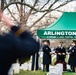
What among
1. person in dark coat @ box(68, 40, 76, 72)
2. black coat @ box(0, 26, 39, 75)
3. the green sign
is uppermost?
the green sign

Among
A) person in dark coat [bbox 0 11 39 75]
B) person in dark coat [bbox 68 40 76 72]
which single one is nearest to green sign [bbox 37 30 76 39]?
person in dark coat [bbox 68 40 76 72]

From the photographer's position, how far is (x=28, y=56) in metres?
3.27

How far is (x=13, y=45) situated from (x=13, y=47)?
0.06ft

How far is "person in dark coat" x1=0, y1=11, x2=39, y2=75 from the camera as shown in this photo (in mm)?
3113

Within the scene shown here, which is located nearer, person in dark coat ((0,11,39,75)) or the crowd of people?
person in dark coat ((0,11,39,75))

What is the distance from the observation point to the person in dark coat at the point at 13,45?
311 centimetres

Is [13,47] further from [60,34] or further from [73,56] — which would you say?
[73,56]

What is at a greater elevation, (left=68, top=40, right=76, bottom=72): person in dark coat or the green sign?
the green sign

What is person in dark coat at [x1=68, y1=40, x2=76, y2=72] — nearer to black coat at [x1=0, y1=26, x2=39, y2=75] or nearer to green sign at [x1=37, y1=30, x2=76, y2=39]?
green sign at [x1=37, y1=30, x2=76, y2=39]

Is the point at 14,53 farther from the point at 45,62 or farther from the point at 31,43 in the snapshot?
the point at 45,62

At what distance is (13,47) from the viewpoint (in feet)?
10.3

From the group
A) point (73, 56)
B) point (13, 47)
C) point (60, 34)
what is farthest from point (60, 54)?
point (13, 47)

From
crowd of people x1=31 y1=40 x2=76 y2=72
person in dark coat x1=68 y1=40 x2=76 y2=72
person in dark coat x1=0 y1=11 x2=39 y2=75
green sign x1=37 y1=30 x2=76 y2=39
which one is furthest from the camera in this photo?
crowd of people x1=31 y1=40 x2=76 y2=72

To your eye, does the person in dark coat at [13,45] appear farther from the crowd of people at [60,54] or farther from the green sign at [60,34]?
the crowd of people at [60,54]
